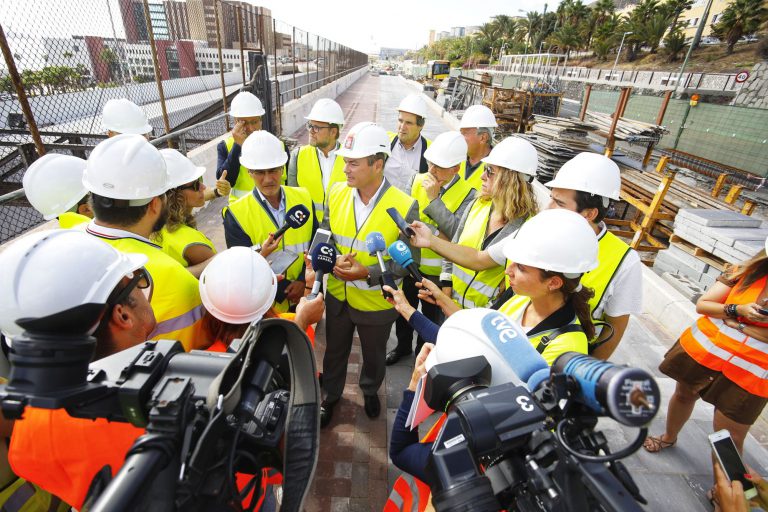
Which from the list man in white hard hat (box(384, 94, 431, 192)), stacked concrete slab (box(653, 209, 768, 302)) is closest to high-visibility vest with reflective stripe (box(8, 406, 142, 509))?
man in white hard hat (box(384, 94, 431, 192))

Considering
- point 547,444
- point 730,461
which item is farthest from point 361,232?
point 730,461

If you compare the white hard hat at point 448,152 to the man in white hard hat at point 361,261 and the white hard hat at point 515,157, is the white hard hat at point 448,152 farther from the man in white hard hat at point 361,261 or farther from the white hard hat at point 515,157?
the man in white hard hat at point 361,261

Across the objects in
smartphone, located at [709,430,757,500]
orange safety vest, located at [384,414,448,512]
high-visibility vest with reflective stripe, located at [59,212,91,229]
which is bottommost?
smartphone, located at [709,430,757,500]

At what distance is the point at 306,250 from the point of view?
313 centimetres

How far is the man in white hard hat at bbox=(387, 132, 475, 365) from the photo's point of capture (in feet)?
10.7

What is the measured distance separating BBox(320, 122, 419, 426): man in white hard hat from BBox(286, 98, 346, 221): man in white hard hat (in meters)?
1.22

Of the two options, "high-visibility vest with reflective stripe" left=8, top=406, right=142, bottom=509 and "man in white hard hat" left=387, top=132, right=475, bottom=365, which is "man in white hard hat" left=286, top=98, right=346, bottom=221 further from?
"high-visibility vest with reflective stripe" left=8, top=406, right=142, bottom=509

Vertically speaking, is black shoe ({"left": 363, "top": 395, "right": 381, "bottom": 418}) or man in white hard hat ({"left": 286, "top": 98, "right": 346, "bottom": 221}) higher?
man in white hard hat ({"left": 286, "top": 98, "right": 346, "bottom": 221})

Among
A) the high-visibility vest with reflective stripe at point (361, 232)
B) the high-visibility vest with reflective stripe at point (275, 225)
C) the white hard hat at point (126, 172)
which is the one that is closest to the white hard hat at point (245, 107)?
the high-visibility vest with reflective stripe at point (275, 225)

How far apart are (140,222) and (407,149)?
11.9 feet

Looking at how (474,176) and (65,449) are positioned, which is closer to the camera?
(65,449)

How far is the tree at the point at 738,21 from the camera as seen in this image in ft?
111

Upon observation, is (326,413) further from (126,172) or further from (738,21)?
(738,21)

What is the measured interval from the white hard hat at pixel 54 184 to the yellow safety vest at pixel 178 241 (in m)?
0.72
